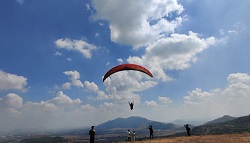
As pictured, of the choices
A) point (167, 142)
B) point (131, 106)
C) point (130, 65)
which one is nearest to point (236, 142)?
point (167, 142)

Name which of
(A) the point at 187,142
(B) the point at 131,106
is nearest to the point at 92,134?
(B) the point at 131,106

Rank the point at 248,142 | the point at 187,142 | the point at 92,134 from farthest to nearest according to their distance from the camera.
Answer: the point at 187,142, the point at 248,142, the point at 92,134

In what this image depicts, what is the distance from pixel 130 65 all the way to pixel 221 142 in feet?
55.1

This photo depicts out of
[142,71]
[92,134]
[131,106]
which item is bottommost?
[92,134]

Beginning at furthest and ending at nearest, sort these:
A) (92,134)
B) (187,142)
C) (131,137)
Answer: (131,137), (187,142), (92,134)

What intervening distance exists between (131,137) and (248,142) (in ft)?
55.5

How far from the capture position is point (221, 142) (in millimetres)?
33125

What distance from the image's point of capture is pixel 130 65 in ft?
102

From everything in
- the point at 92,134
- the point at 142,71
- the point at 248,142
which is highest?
the point at 142,71

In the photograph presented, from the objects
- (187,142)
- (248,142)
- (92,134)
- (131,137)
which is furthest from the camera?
(131,137)

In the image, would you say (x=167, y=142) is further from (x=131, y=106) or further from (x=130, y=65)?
(x=130, y=65)

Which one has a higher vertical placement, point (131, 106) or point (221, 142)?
point (131, 106)

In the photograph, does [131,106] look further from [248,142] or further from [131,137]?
[248,142]

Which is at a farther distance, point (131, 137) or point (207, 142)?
point (131, 137)
